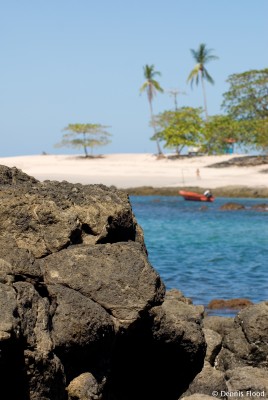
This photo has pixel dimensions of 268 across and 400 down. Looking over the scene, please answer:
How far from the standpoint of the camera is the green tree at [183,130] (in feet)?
276

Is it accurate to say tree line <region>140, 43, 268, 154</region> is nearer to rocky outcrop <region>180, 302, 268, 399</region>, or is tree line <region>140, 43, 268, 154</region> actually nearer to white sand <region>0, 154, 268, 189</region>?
white sand <region>0, 154, 268, 189</region>

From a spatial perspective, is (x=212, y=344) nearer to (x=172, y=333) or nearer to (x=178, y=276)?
(x=172, y=333)

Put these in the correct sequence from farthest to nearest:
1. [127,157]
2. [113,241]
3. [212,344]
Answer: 1. [127,157]
2. [212,344]
3. [113,241]

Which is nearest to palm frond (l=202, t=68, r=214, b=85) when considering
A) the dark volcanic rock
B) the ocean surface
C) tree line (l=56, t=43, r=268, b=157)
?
tree line (l=56, t=43, r=268, b=157)

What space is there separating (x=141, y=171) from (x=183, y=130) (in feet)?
33.3

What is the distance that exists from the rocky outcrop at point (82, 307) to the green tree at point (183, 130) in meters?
74.8

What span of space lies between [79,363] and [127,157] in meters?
83.8

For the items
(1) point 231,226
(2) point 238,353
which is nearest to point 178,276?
(2) point 238,353

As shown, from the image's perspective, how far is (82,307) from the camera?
7.53m

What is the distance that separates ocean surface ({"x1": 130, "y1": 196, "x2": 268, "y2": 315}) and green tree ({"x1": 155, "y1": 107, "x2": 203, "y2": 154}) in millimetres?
23431

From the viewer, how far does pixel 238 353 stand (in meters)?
11.7

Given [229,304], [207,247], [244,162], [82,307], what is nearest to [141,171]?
[244,162]

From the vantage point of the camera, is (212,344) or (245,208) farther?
(245,208)

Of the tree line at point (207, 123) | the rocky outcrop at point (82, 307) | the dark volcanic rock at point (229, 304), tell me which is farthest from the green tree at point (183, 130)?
the rocky outcrop at point (82, 307)
